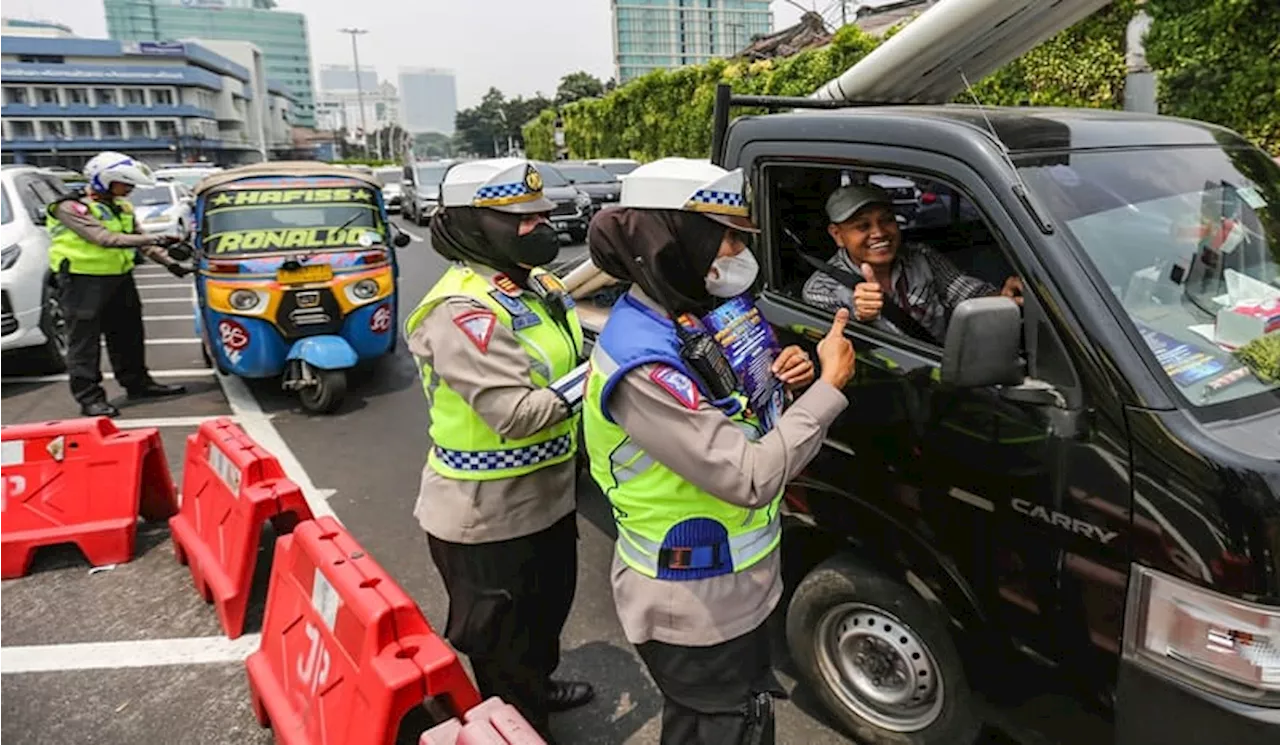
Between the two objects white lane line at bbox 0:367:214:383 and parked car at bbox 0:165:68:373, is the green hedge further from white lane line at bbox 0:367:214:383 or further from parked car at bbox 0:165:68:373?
parked car at bbox 0:165:68:373

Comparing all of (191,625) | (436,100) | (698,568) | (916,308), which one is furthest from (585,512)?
(436,100)

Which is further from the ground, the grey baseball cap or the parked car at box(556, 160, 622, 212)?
the parked car at box(556, 160, 622, 212)

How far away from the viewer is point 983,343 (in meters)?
1.96

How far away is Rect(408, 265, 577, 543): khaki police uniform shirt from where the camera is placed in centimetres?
225

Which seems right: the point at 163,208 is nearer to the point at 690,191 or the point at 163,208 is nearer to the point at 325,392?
the point at 325,392

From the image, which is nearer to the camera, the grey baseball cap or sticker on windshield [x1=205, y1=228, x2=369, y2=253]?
the grey baseball cap

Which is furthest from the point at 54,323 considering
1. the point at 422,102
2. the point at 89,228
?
the point at 422,102

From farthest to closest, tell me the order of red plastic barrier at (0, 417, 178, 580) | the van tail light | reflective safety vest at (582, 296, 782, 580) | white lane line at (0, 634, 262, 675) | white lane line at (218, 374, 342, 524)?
white lane line at (218, 374, 342, 524)
red plastic barrier at (0, 417, 178, 580)
white lane line at (0, 634, 262, 675)
reflective safety vest at (582, 296, 782, 580)
the van tail light

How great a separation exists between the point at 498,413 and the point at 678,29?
2599 inches

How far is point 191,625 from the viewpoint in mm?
3654

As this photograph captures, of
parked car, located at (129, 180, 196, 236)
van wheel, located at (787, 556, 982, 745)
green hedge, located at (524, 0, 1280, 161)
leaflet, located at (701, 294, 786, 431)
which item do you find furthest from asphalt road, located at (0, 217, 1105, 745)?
parked car, located at (129, 180, 196, 236)

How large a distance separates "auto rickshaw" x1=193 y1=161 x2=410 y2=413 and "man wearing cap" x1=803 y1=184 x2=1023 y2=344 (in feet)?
15.4

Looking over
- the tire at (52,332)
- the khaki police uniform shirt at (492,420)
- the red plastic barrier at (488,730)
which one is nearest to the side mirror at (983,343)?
the khaki police uniform shirt at (492,420)

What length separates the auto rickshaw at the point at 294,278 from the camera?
6.45m
